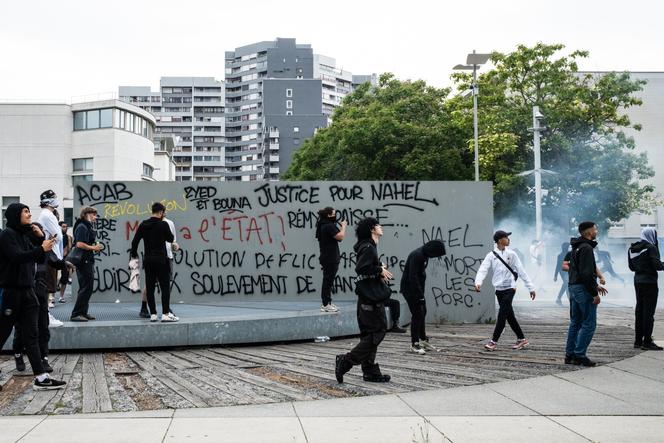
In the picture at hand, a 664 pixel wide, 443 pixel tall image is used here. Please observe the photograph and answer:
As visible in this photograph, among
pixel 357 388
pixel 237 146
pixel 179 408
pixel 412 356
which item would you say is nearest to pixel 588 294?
pixel 412 356

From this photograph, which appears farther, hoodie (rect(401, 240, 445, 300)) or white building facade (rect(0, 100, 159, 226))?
white building facade (rect(0, 100, 159, 226))

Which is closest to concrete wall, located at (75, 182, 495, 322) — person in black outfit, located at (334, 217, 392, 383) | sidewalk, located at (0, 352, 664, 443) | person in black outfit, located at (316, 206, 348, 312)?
person in black outfit, located at (316, 206, 348, 312)

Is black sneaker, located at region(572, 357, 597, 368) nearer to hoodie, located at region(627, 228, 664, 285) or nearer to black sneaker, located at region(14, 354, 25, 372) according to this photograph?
hoodie, located at region(627, 228, 664, 285)

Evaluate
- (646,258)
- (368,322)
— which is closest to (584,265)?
(646,258)

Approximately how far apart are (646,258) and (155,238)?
22.9 ft

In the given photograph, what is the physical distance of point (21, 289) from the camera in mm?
7355

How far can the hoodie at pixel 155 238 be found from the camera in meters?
9.98

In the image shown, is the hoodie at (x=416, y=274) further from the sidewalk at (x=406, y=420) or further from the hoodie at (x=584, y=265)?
the sidewalk at (x=406, y=420)

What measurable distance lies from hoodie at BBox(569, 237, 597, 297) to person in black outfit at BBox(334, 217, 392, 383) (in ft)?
8.65

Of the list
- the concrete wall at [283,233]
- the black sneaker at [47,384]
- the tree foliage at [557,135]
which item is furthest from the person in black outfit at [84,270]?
the tree foliage at [557,135]

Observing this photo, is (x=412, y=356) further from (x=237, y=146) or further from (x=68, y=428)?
(x=237, y=146)

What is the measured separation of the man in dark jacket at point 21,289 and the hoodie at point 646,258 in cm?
785

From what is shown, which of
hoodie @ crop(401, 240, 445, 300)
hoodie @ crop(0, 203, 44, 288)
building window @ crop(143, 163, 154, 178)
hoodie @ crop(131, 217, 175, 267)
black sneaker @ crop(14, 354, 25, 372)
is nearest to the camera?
hoodie @ crop(0, 203, 44, 288)

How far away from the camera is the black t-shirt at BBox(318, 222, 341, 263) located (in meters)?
11.1
